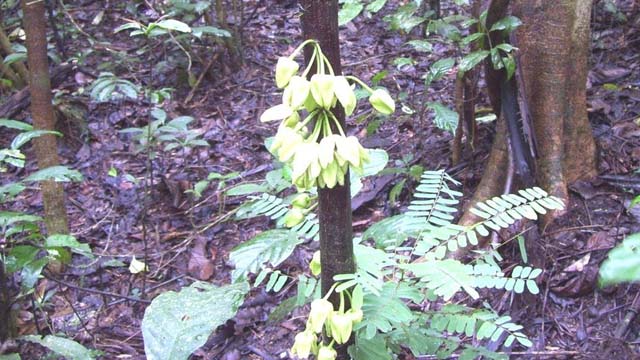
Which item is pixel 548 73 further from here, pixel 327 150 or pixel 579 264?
pixel 327 150

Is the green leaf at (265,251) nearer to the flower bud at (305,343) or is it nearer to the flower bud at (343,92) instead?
the flower bud at (305,343)

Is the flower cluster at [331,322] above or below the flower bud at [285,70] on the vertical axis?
below

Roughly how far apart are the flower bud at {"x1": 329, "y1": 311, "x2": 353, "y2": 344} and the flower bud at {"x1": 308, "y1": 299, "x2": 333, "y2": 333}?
22 millimetres

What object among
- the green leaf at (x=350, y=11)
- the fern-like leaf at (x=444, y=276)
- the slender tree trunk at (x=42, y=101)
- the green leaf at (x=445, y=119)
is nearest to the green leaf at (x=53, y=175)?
the slender tree trunk at (x=42, y=101)

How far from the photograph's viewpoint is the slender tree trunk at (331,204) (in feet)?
3.87

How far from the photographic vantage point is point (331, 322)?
4.48 ft

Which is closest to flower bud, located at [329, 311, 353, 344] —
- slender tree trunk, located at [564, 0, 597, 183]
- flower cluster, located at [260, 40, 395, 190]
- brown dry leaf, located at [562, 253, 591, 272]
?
flower cluster, located at [260, 40, 395, 190]

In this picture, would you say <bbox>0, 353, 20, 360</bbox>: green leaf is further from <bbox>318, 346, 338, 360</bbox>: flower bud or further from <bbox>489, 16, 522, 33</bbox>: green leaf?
<bbox>489, 16, 522, 33</bbox>: green leaf

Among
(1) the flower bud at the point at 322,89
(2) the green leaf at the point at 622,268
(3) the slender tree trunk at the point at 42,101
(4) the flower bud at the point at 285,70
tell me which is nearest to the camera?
(2) the green leaf at the point at 622,268

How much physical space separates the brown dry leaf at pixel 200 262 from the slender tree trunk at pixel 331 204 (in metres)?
2.34

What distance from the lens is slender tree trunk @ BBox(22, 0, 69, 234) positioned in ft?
11.3

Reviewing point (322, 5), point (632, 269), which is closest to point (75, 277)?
point (322, 5)

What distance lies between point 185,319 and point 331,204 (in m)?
0.96

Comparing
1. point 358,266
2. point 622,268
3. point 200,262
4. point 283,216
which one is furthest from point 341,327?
point 200,262
